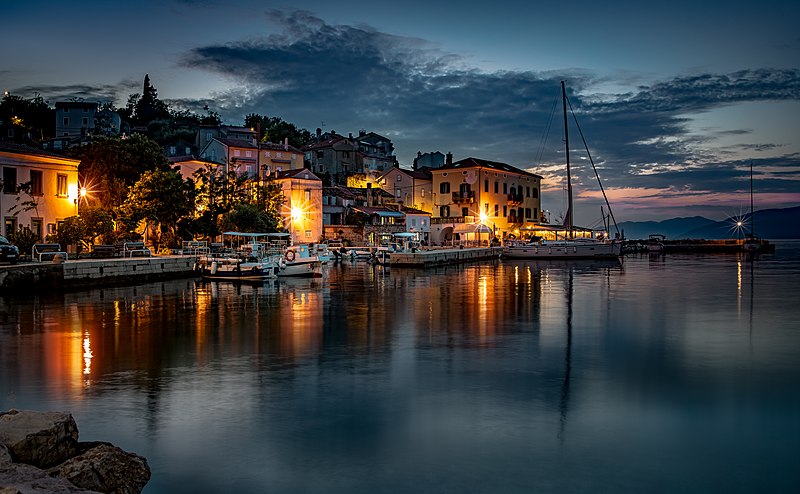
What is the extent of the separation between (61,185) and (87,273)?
459 inches

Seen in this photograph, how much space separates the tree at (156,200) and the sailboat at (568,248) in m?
38.0

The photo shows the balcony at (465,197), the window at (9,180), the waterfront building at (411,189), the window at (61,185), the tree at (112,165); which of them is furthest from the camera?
the waterfront building at (411,189)

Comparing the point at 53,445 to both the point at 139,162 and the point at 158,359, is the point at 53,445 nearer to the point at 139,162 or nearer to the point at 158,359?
the point at 158,359

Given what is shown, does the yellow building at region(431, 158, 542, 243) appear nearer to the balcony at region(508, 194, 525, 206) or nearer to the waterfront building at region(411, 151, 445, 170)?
the balcony at region(508, 194, 525, 206)

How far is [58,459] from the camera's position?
704cm

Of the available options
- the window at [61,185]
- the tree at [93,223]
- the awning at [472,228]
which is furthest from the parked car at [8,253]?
the awning at [472,228]

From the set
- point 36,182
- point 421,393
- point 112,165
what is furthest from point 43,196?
point 421,393

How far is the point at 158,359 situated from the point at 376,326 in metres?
7.49

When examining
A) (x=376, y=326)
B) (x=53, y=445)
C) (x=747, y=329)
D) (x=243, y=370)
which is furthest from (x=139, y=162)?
(x=53, y=445)

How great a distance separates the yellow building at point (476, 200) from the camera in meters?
84.9

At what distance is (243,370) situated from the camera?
1421cm

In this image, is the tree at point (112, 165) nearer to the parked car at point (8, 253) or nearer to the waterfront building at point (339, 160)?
the parked car at point (8, 253)

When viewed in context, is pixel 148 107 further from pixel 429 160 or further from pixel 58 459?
pixel 58 459

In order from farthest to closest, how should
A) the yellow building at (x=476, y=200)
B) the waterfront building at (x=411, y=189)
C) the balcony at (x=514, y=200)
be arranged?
1. the waterfront building at (x=411, y=189)
2. the balcony at (x=514, y=200)
3. the yellow building at (x=476, y=200)
